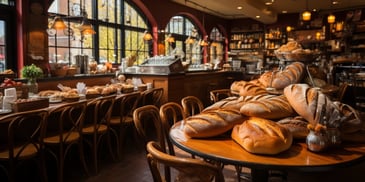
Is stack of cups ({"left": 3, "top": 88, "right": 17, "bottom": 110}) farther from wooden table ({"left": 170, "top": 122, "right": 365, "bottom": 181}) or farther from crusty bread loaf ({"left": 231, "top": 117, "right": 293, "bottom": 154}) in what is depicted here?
crusty bread loaf ({"left": 231, "top": 117, "right": 293, "bottom": 154})

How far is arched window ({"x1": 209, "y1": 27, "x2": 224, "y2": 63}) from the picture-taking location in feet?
45.9

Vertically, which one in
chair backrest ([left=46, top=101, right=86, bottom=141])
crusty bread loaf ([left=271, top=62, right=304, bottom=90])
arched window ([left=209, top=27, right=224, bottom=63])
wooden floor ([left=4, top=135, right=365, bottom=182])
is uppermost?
arched window ([left=209, top=27, right=224, bottom=63])

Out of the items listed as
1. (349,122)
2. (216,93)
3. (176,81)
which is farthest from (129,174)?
(176,81)

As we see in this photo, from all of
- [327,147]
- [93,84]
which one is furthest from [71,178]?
[327,147]

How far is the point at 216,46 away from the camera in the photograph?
561 inches

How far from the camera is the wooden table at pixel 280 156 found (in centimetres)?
138

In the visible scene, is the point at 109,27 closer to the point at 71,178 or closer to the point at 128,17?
the point at 128,17

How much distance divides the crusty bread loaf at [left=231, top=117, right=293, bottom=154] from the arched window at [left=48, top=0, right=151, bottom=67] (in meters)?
4.34

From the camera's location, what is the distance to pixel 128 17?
8.98 metres

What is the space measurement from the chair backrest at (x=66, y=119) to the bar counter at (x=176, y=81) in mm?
864

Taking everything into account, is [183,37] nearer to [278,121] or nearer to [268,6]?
[268,6]

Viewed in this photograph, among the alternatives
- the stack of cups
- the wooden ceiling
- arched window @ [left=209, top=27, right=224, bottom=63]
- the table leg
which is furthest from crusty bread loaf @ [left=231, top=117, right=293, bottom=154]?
arched window @ [left=209, top=27, right=224, bottom=63]

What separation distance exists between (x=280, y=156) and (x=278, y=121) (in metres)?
0.37

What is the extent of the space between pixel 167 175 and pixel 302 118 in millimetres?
950
